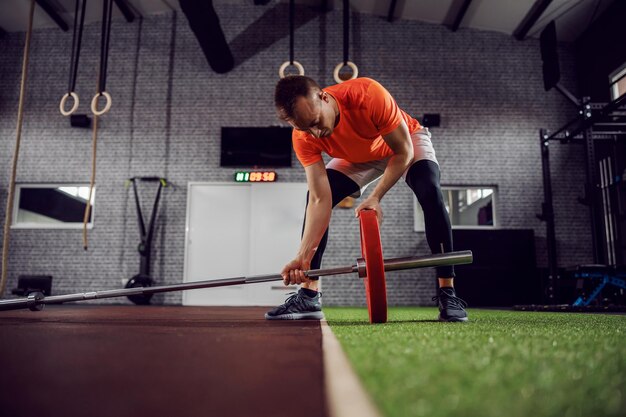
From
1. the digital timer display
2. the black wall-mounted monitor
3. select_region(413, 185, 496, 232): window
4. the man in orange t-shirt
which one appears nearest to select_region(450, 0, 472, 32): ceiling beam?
select_region(413, 185, 496, 232): window

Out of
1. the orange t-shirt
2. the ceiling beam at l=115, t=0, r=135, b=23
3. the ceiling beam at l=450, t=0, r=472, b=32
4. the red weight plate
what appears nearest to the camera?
the red weight plate

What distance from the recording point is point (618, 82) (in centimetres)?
564

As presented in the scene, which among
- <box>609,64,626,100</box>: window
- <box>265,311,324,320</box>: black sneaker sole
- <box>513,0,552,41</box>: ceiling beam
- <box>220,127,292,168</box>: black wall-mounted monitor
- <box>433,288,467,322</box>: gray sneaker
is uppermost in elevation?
<box>513,0,552,41</box>: ceiling beam

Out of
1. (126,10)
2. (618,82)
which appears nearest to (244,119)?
(126,10)

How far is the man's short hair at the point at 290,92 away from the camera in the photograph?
1.52 metres

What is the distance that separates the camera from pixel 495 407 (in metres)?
0.46

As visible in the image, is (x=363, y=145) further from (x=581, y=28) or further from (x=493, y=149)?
(x=581, y=28)

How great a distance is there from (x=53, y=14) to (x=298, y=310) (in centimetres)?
653

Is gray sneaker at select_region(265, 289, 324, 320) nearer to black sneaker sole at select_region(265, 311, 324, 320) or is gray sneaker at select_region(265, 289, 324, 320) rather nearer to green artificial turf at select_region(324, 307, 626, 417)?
black sneaker sole at select_region(265, 311, 324, 320)

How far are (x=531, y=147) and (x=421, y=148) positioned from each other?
16.3 ft

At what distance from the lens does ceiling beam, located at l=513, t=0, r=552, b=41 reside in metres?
5.58

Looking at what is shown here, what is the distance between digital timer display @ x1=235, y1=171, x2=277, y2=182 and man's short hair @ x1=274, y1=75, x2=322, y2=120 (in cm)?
422

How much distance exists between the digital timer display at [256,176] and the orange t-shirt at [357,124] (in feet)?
12.7

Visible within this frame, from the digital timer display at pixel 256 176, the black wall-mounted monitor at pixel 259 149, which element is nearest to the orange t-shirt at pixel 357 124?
the digital timer display at pixel 256 176
